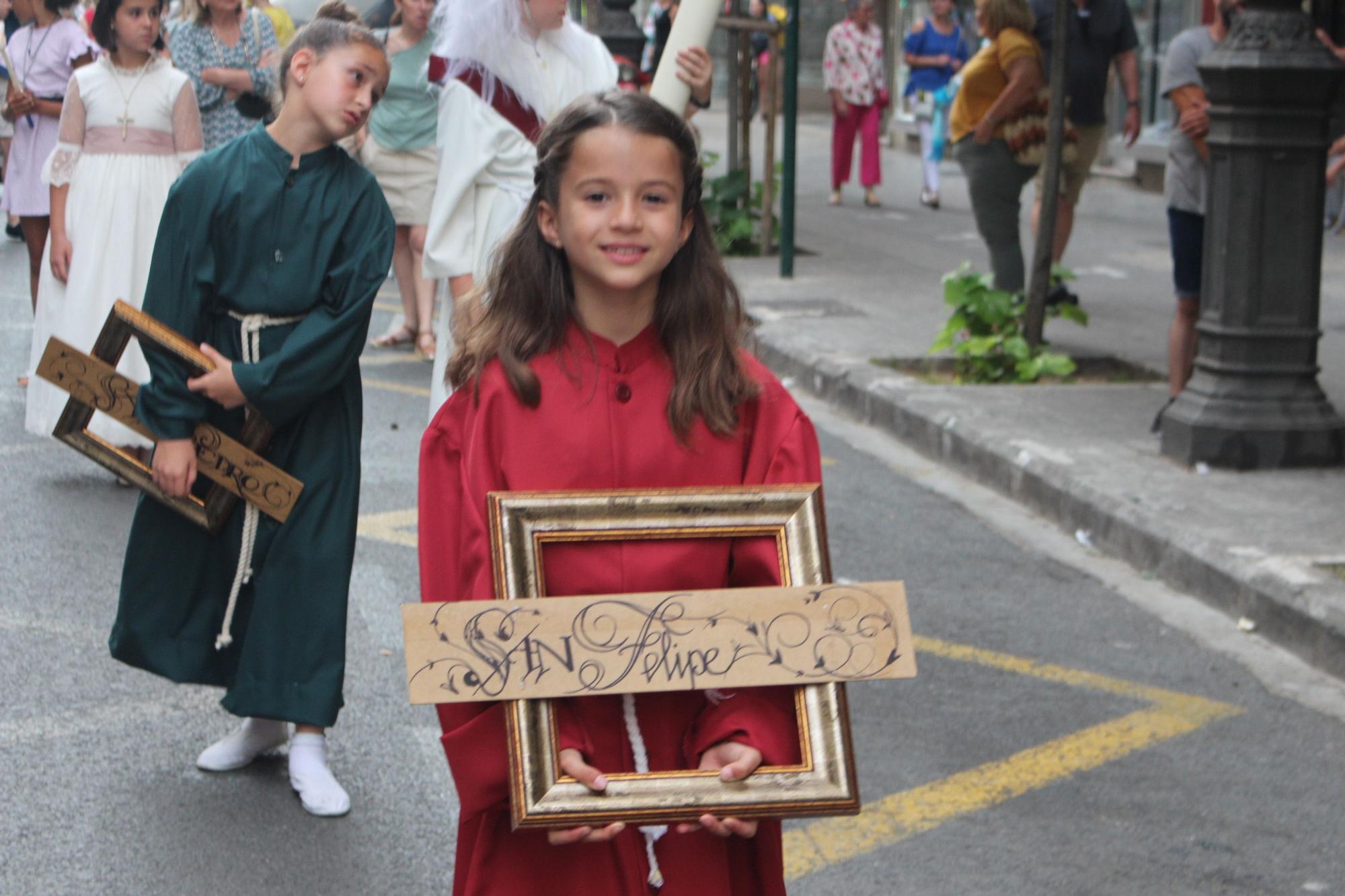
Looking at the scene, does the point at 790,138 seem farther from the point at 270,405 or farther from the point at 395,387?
the point at 270,405

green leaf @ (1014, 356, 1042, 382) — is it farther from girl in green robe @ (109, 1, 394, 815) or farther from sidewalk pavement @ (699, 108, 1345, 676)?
girl in green robe @ (109, 1, 394, 815)

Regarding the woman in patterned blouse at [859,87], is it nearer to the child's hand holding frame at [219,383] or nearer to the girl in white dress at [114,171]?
the girl in white dress at [114,171]

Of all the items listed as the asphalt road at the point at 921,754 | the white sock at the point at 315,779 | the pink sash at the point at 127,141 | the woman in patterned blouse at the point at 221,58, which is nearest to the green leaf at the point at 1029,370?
the asphalt road at the point at 921,754

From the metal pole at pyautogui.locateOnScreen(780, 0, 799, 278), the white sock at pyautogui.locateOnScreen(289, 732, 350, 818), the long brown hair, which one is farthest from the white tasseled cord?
the metal pole at pyautogui.locateOnScreen(780, 0, 799, 278)

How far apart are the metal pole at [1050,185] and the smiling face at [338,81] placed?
5248 mm

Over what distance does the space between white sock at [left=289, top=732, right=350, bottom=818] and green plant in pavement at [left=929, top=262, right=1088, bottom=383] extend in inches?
215

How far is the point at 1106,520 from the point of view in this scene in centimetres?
636

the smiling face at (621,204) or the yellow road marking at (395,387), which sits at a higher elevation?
the smiling face at (621,204)

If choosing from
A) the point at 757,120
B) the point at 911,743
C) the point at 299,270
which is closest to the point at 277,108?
the point at 299,270

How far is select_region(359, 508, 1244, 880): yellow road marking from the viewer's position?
394 centimetres

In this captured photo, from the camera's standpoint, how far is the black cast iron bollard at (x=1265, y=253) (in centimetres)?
674

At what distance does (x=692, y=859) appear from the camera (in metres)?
2.45

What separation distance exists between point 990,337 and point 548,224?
6738mm

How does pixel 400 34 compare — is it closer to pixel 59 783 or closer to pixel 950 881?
pixel 59 783
